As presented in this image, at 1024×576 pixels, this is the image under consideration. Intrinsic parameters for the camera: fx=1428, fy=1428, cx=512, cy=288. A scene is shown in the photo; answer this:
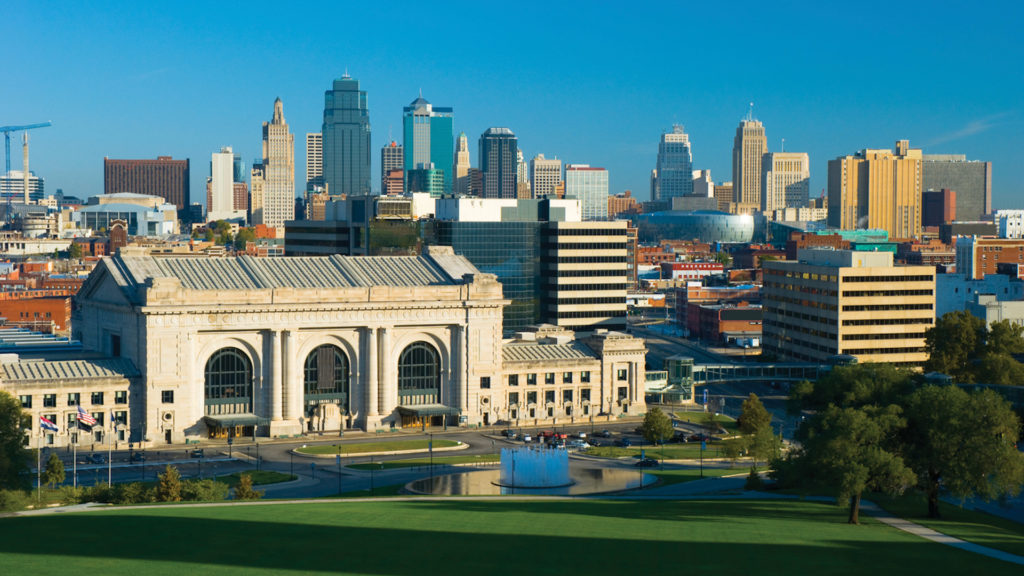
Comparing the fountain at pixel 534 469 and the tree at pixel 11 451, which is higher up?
the tree at pixel 11 451

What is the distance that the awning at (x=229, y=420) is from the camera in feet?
480

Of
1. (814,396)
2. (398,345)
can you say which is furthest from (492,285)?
(814,396)

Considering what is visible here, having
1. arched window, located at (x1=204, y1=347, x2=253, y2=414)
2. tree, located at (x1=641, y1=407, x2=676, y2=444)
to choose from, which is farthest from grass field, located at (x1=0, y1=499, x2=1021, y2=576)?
arched window, located at (x1=204, y1=347, x2=253, y2=414)

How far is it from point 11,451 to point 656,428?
236 feet

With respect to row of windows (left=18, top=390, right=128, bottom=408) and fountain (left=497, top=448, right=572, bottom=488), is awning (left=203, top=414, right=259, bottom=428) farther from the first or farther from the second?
fountain (left=497, top=448, right=572, bottom=488)

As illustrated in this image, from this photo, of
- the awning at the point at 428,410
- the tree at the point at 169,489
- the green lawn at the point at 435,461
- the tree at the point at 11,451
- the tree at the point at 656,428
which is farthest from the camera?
the awning at the point at 428,410

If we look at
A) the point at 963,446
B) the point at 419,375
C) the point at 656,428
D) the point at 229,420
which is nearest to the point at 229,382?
the point at 229,420

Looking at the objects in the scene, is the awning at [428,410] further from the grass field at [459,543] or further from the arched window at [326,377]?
the grass field at [459,543]

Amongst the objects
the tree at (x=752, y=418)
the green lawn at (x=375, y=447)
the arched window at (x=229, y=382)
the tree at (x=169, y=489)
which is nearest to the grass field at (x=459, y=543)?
the tree at (x=169, y=489)

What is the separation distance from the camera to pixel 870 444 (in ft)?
314

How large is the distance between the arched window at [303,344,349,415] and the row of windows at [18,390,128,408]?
20.0 metres

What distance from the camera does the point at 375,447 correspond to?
143 meters

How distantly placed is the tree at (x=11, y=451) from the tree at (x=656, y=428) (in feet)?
227

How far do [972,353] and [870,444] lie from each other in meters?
92.3
